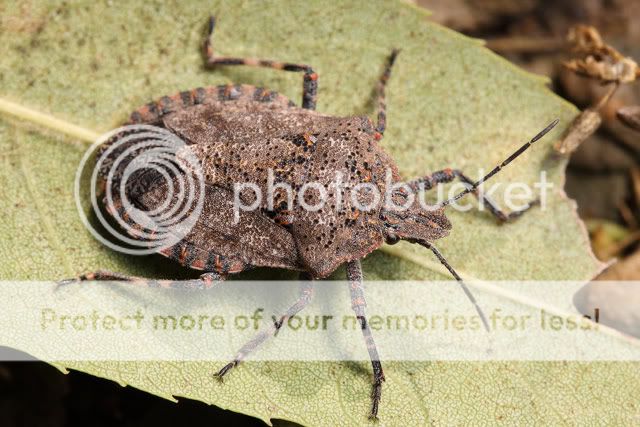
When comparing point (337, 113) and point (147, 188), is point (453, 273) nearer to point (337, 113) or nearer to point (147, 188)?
point (337, 113)


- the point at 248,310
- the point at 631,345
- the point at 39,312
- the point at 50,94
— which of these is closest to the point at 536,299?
the point at 631,345

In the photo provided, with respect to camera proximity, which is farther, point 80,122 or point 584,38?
Answer: point 584,38

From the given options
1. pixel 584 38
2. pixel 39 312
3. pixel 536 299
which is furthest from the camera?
pixel 584 38

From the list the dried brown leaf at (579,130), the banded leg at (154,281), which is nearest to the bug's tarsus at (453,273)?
the dried brown leaf at (579,130)

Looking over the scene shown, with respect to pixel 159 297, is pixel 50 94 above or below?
above

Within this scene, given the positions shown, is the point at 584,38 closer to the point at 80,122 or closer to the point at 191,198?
the point at 191,198

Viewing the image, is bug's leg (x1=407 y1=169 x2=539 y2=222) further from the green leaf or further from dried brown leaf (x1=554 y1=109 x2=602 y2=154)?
dried brown leaf (x1=554 y1=109 x2=602 y2=154)

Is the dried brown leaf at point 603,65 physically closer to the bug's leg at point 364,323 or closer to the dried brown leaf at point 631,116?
the dried brown leaf at point 631,116

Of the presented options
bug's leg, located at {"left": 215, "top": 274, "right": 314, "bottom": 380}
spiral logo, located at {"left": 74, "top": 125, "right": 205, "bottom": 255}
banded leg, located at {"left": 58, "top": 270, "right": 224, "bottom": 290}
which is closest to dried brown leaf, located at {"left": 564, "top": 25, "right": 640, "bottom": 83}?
bug's leg, located at {"left": 215, "top": 274, "right": 314, "bottom": 380}
